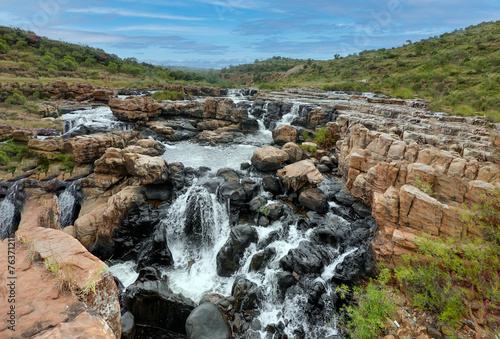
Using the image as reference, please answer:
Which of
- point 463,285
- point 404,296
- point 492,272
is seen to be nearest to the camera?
point 492,272

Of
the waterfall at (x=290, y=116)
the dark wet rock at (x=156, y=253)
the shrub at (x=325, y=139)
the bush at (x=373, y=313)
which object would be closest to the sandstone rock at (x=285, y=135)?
the shrub at (x=325, y=139)

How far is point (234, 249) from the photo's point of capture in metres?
9.44

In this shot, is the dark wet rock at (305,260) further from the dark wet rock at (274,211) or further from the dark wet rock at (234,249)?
the dark wet rock at (274,211)

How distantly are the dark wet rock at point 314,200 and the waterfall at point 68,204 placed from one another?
39.2ft

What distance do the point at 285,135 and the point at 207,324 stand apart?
15.1 metres

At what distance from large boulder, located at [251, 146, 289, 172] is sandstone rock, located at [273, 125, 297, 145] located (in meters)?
4.66

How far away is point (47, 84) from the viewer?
28016mm

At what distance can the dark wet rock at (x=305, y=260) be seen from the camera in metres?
8.45

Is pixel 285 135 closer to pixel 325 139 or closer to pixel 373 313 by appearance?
pixel 325 139

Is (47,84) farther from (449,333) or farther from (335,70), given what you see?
(335,70)

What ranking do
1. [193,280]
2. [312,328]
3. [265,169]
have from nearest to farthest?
[312,328]
[193,280]
[265,169]

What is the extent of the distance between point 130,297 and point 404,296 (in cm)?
865

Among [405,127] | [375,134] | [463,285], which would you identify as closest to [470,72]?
[405,127]

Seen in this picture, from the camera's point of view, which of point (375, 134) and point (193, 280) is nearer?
point (193, 280)
